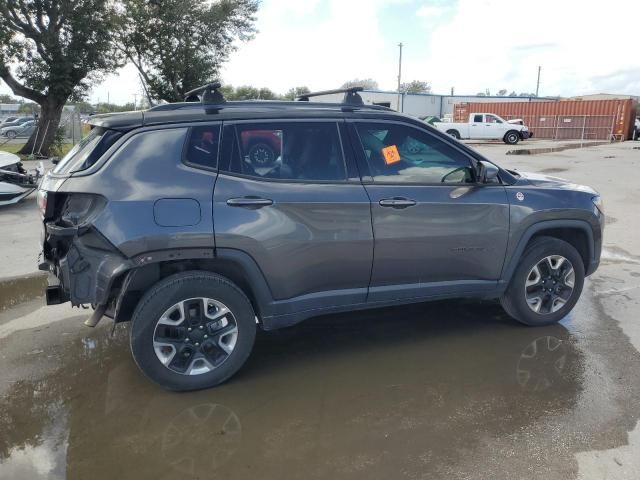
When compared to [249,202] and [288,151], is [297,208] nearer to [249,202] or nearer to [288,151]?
[249,202]

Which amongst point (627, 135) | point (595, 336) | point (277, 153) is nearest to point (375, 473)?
point (277, 153)

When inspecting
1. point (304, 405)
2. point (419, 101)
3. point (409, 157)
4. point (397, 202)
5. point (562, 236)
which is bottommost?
point (304, 405)

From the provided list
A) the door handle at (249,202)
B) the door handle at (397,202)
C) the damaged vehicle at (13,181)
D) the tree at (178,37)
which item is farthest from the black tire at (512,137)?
the door handle at (249,202)

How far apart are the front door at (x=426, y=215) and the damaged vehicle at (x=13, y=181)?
24.2 feet

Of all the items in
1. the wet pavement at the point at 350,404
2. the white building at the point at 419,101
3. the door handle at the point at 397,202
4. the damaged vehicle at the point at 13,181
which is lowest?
the wet pavement at the point at 350,404

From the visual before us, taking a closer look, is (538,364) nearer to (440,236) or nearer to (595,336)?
(595,336)

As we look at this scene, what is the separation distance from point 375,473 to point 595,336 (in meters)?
2.73

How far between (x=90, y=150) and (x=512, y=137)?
31.1 metres

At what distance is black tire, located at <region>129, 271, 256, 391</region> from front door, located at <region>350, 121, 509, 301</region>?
101cm

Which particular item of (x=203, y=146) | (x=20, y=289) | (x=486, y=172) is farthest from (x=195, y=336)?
(x=20, y=289)

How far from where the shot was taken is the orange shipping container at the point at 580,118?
117 feet

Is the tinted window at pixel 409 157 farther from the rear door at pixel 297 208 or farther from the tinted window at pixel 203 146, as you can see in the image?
the tinted window at pixel 203 146

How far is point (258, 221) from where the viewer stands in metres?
3.54

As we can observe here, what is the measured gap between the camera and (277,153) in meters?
3.75
